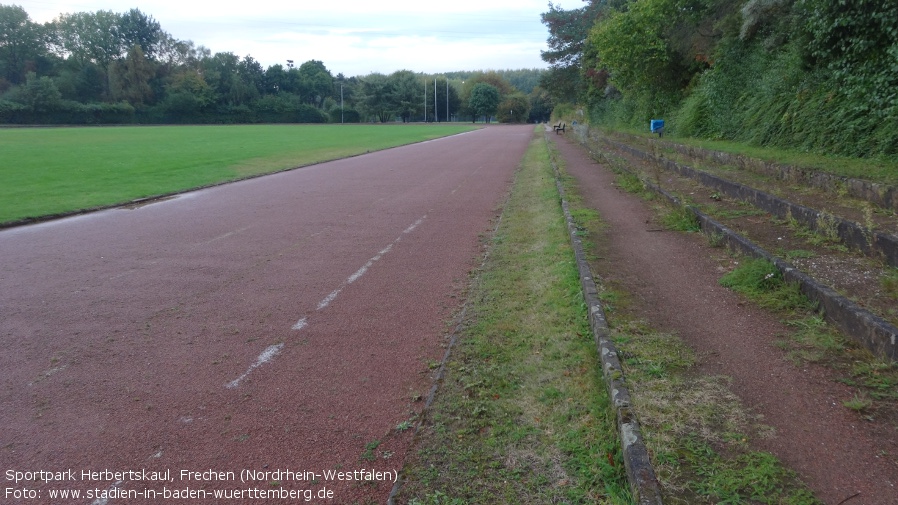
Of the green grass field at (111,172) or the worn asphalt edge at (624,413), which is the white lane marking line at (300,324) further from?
the green grass field at (111,172)

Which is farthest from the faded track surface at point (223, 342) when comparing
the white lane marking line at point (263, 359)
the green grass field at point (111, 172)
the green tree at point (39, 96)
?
the green tree at point (39, 96)

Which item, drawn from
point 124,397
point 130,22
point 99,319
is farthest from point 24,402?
point 130,22

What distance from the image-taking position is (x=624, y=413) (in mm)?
3551

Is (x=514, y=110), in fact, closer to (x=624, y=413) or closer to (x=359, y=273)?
(x=359, y=273)

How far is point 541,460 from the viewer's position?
335 centimetres

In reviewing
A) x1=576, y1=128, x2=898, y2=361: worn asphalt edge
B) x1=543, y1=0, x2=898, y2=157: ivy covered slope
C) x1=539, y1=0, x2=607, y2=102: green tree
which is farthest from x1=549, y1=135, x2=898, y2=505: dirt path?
x1=539, y1=0, x2=607, y2=102: green tree

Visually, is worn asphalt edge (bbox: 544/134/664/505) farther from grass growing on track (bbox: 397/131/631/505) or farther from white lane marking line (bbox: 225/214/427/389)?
white lane marking line (bbox: 225/214/427/389)

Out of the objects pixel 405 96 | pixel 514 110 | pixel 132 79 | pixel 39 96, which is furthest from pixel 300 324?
pixel 514 110

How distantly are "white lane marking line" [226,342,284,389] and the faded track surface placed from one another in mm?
16

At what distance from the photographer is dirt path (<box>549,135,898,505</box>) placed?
3.03 meters

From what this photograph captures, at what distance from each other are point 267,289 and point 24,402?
9.06ft

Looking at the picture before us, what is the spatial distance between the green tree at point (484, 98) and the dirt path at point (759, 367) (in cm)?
11066

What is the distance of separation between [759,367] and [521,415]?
175cm

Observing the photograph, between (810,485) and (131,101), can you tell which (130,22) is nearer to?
(131,101)
